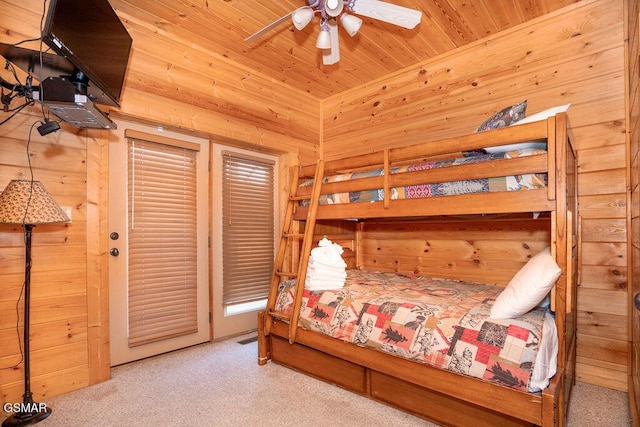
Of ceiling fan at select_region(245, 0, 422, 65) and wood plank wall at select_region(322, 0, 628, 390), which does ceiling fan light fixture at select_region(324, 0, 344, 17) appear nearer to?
ceiling fan at select_region(245, 0, 422, 65)

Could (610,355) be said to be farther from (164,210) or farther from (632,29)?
(164,210)

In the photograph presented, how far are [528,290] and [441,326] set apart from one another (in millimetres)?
464

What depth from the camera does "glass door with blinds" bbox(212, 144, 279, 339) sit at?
3.26 meters

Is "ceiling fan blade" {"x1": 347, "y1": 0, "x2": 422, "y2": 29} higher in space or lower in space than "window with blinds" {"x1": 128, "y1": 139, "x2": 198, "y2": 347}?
higher

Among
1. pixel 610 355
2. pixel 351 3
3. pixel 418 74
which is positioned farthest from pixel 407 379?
pixel 418 74

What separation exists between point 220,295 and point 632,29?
3769 mm

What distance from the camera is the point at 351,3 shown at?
208 centimetres

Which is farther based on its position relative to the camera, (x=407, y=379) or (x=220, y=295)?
(x=220, y=295)

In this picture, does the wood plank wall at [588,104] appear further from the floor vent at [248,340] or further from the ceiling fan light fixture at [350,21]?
the floor vent at [248,340]

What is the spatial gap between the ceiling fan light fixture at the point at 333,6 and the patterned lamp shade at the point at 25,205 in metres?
1.99

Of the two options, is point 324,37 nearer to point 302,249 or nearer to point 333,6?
point 333,6

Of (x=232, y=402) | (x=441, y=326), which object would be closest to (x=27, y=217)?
(x=232, y=402)

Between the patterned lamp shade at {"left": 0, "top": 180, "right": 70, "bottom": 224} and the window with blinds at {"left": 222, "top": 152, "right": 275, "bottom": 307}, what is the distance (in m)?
1.55

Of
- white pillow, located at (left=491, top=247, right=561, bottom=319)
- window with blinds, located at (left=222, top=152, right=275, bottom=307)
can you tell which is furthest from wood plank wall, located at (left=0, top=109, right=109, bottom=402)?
white pillow, located at (left=491, top=247, right=561, bottom=319)
